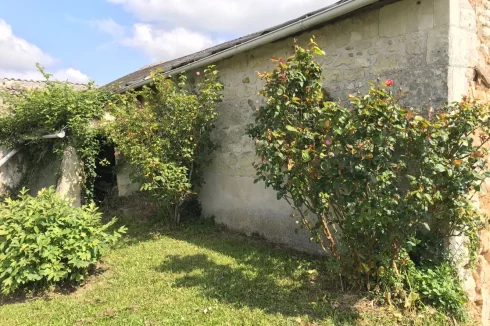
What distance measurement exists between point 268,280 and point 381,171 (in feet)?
6.33

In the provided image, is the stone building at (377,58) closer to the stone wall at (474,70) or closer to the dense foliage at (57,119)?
the stone wall at (474,70)

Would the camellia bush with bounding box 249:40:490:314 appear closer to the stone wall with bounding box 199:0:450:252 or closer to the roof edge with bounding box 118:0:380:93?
the stone wall with bounding box 199:0:450:252

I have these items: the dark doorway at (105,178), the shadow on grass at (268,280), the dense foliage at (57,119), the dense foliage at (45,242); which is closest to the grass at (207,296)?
the shadow on grass at (268,280)

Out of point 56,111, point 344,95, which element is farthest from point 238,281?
point 56,111

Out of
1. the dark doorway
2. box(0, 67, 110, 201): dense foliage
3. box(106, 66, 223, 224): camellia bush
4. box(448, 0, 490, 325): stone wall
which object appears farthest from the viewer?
→ the dark doorway

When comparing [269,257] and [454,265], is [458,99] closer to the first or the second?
[454,265]

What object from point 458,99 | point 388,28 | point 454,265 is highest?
point 388,28

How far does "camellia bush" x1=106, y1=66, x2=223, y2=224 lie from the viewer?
6.11 metres

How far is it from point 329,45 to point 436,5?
1.37 metres

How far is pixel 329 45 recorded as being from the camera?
4.82 meters

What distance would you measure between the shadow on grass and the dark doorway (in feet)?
13.0

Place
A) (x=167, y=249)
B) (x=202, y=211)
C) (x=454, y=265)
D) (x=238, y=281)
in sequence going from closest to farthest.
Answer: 1. (x=454, y=265)
2. (x=238, y=281)
3. (x=167, y=249)
4. (x=202, y=211)

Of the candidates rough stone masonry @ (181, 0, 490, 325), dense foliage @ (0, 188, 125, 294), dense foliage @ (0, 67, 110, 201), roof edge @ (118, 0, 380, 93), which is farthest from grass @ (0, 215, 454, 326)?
dense foliage @ (0, 67, 110, 201)

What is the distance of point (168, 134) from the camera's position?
249 inches
